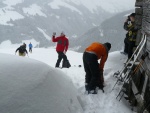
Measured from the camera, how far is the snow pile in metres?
4.35

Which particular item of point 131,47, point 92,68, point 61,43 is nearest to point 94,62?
point 92,68

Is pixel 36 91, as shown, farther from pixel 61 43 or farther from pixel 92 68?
pixel 61 43

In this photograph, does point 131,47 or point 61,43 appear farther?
point 61,43

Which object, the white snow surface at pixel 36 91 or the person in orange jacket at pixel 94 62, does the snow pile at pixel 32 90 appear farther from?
the person in orange jacket at pixel 94 62

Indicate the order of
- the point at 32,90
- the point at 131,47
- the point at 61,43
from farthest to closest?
1. the point at 61,43
2. the point at 131,47
3. the point at 32,90

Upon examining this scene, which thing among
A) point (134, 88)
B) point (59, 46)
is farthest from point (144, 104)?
Answer: point (59, 46)

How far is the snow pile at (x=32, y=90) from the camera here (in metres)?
4.35

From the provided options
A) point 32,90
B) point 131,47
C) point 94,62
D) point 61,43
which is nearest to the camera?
point 32,90

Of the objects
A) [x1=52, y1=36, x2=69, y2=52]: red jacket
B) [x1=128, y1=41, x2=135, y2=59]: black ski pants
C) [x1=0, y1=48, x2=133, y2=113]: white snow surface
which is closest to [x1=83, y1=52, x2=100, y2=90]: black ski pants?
[x1=0, y1=48, x2=133, y2=113]: white snow surface

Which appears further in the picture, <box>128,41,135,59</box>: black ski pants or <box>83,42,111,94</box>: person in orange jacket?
<box>128,41,135,59</box>: black ski pants

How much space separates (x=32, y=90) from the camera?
484cm

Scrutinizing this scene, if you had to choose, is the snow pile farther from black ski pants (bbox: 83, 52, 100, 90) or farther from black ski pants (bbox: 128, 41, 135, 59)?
black ski pants (bbox: 128, 41, 135, 59)

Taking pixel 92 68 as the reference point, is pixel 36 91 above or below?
below

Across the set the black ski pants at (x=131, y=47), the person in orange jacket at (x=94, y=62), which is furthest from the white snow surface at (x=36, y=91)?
the black ski pants at (x=131, y=47)
